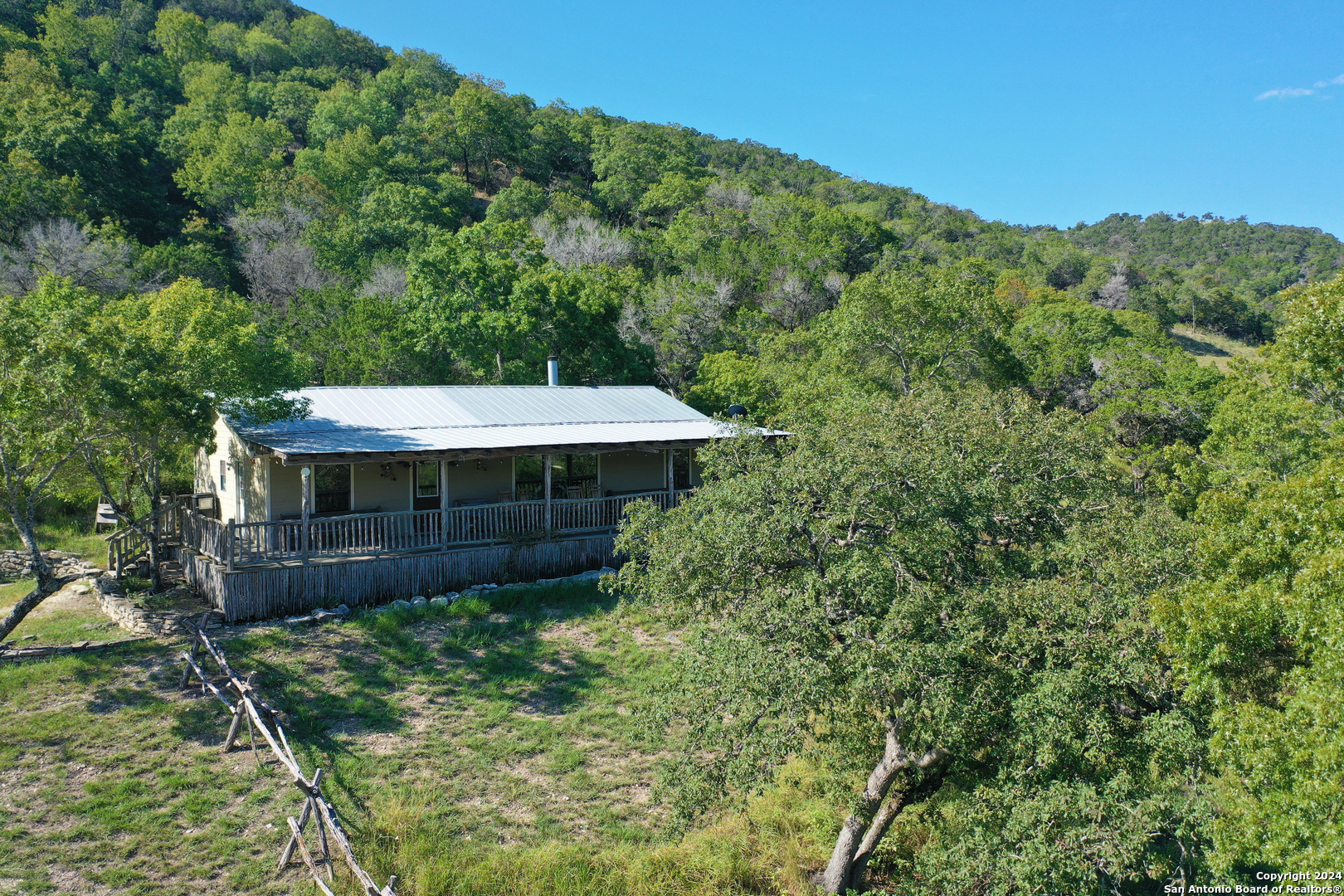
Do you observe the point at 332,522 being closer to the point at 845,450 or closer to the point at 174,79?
the point at 845,450

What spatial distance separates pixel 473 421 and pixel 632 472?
464cm

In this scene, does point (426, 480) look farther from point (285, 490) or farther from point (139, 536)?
point (139, 536)

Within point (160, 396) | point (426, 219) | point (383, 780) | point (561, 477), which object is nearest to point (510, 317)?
point (561, 477)

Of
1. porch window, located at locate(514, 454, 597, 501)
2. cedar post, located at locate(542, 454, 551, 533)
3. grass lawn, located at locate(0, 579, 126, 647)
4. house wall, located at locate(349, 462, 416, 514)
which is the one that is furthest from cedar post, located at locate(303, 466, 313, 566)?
porch window, located at locate(514, 454, 597, 501)

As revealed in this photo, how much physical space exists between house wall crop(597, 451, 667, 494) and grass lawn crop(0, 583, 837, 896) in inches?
286

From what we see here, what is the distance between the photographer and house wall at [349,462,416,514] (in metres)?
16.5

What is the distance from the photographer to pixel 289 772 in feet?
29.9

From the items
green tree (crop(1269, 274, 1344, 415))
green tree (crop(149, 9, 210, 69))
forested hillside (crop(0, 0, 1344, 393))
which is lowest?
green tree (crop(1269, 274, 1344, 415))

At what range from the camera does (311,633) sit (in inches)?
521

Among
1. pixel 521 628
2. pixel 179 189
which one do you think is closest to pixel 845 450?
pixel 521 628

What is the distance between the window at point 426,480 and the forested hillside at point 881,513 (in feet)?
10.1

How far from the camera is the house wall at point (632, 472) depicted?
20.1m

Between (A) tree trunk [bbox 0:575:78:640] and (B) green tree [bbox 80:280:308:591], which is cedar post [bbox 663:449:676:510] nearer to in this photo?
(B) green tree [bbox 80:280:308:591]

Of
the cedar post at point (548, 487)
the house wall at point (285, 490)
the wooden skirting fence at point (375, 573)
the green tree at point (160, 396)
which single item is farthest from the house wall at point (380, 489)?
the cedar post at point (548, 487)
